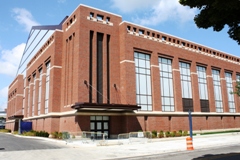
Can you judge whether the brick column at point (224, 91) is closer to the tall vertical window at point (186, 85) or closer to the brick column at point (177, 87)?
the tall vertical window at point (186, 85)

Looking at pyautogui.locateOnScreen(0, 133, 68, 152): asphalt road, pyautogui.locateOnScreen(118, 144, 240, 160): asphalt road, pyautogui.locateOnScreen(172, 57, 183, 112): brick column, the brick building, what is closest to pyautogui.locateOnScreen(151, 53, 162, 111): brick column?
the brick building

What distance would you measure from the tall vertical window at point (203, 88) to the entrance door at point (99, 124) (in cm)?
2035

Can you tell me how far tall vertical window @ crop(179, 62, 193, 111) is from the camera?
39.5m

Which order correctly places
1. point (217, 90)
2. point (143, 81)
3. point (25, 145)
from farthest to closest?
1. point (217, 90)
2. point (143, 81)
3. point (25, 145)

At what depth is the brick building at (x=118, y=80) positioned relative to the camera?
29969 millimetres

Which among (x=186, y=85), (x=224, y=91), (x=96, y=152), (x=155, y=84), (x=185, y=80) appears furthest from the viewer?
(x=224, y=91)

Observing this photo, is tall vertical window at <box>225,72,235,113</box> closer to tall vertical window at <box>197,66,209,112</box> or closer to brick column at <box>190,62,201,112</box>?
tall vertical window at <box>197,66,209,112</box>

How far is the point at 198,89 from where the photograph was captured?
42.2 m

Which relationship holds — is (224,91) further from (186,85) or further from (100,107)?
(100,107)

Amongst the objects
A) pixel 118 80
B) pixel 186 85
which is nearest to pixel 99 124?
pixel 118 80

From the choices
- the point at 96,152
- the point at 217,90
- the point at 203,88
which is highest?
the point at 203,88

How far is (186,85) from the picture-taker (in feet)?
133

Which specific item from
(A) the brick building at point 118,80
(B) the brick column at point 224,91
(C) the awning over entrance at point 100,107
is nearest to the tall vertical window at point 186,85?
(A) the brick building at point 118,80

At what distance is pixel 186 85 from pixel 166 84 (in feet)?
17.1
